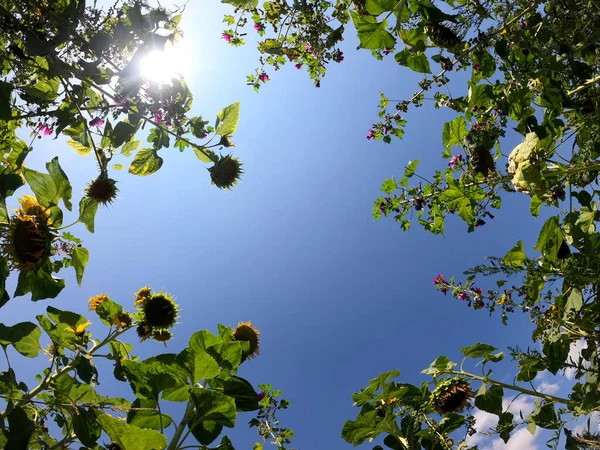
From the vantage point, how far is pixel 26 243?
5.54 ft

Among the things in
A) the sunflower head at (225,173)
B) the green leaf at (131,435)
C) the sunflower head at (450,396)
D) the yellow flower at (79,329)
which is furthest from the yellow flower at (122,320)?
the sunflower head at (450,396)

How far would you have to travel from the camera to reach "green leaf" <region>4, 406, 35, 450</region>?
1512 millimetres

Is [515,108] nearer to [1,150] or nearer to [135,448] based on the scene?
[135,448]

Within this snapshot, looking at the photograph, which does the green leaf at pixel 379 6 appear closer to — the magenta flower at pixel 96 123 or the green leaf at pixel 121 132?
the green leaf at pixel 121 132

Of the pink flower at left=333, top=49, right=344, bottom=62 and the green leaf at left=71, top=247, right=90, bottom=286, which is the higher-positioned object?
the pink flower at left=333, top=49, right=344, bottom=62

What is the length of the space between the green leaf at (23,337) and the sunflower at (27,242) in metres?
0.32

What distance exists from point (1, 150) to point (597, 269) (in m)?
3.15

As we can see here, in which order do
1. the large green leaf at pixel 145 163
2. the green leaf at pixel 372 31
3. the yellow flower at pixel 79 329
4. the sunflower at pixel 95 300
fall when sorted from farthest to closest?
the sunflower at pixel 95 300, the large green leaf at pixel 145 163, the yellow flower at pixel 79 329, the green leaf at pixel 372 31

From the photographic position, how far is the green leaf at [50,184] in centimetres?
170

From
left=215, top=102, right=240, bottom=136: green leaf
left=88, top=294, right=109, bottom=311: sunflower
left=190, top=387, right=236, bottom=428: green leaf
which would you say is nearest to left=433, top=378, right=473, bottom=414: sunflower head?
left=190, top=387, right=236, bottom=428: green leaf

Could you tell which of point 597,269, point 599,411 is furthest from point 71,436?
point 597,269

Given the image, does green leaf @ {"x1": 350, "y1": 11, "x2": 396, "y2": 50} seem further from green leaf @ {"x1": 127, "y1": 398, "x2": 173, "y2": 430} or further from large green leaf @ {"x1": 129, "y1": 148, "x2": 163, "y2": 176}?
green leaf @ {"x1": 127, "y1": 398, "x2": 173, "y2": 430}

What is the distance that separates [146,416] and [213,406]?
363 millimetres

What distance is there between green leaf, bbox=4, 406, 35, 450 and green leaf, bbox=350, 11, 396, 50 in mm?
2343
